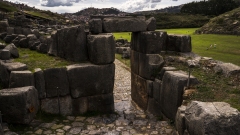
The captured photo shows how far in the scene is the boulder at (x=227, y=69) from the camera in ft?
24.8

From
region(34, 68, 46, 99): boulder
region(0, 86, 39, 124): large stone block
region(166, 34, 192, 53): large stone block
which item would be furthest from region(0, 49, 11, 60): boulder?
region(166, 34, 192, 53): large stone block

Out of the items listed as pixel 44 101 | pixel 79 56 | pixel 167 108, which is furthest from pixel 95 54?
pixel 167 108

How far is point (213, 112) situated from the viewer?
15.6ft

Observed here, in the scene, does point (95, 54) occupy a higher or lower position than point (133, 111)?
higher

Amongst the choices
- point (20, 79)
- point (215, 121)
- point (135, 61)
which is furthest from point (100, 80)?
point (215, 121)

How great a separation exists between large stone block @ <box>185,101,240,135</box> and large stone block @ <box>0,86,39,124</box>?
163 inches

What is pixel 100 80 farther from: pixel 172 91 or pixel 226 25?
pixel 226 25

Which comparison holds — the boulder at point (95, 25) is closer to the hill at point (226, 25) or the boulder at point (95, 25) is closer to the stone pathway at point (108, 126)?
the stone pathway at point (108, 126)

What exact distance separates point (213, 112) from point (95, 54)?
4447 millimetres

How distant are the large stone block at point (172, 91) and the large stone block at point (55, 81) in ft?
10.6

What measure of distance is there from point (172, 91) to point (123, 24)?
343 cm

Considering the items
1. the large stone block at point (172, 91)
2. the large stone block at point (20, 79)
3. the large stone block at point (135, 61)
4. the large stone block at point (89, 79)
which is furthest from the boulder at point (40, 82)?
the large stone block at point (135, 61)

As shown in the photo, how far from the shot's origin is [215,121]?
179 inches

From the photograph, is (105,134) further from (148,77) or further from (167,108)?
(148,77)
